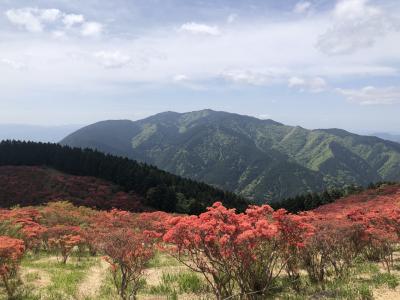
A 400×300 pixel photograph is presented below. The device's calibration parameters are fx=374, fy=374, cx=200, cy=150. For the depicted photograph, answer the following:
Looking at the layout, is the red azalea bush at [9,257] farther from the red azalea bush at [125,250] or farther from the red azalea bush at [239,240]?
the red azalea bush at [239,240]

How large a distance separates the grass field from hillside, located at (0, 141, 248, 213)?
46677 mm

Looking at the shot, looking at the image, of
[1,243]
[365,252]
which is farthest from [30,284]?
[365,252]

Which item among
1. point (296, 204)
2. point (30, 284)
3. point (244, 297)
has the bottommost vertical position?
point (296, 204)

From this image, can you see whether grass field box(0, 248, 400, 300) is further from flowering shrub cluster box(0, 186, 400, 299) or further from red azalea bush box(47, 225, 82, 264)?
red azalea bush box(47, 225, 82, 264)

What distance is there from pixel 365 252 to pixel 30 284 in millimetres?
19790

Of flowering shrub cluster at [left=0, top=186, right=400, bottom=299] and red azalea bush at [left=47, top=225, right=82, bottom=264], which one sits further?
red azalea bush at [left=47, top=225, right=82, bottom=264]

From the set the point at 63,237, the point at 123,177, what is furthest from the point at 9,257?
the point at 123,177

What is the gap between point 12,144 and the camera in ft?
303

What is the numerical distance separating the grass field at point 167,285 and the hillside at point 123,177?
153ft

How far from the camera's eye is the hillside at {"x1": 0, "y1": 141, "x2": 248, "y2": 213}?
71.7 metres

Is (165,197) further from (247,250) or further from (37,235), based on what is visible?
(247,250)

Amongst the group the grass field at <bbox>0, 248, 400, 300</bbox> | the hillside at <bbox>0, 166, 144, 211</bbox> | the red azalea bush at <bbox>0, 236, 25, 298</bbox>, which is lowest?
the hillside at <bbox>0, 166, 144, 211</bbox>

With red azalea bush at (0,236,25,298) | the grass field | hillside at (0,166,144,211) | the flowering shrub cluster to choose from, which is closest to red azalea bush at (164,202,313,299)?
the flowering shrub cluster

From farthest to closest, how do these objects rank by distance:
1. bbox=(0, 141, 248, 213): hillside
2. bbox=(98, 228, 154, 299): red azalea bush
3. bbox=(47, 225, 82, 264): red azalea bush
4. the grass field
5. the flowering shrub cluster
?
1. bbox=(0, 141, 248, 213): hillside
2. bbox=(47, 225, 82, 264): red azalea bush
3. the grass field
4. bbox=(98, 228, 154, 299): red azalea bush
5. the flowering shrub cluster
